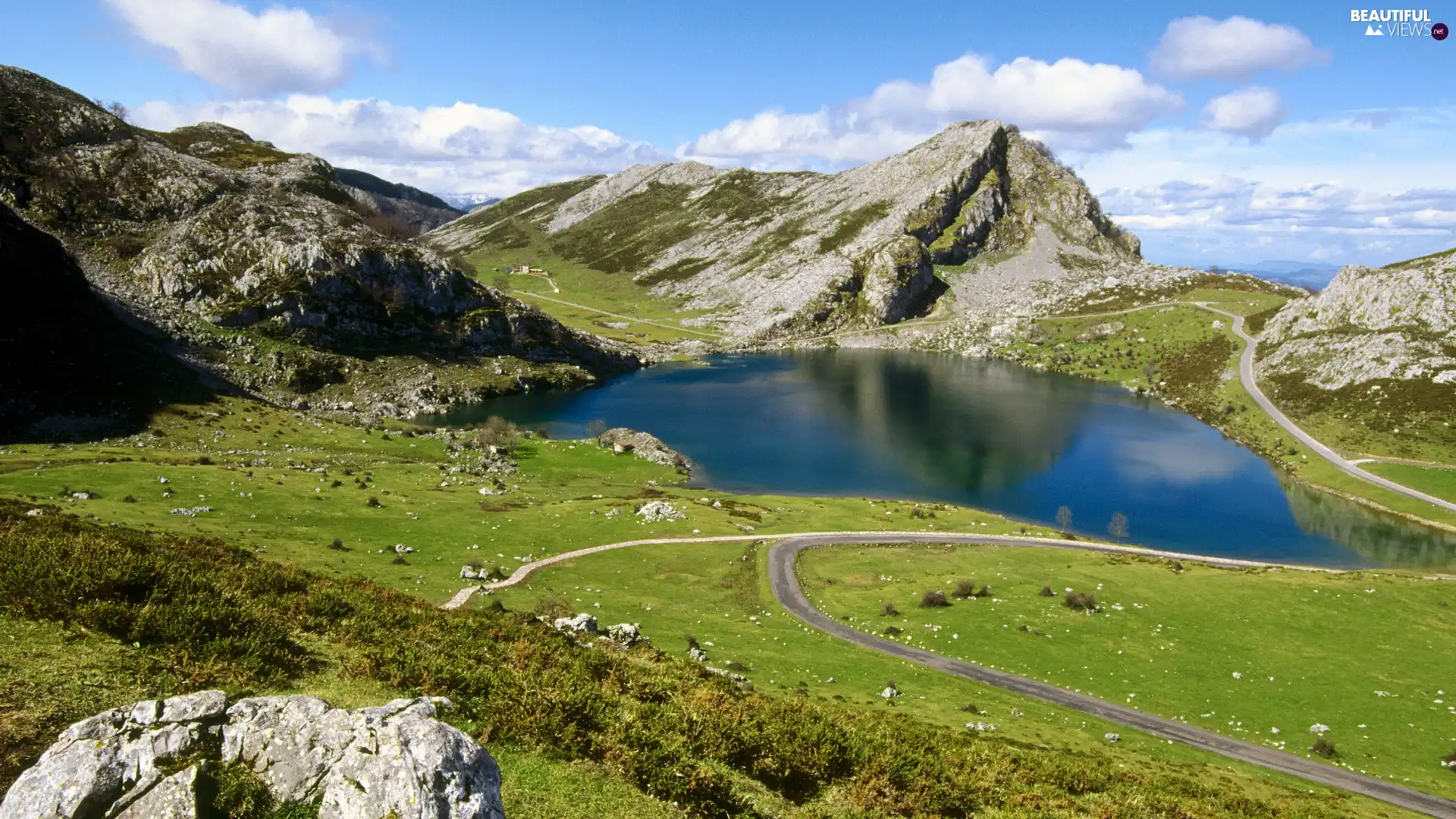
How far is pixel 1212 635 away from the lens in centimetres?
5031

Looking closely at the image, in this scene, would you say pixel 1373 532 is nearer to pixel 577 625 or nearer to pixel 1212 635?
pixel 1212 635

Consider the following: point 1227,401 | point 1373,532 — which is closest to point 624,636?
point 1373,532

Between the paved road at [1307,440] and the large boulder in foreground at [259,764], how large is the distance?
13549 cm

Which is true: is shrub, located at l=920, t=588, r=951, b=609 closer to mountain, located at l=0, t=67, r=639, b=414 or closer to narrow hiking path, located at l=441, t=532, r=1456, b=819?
narrow hiking path, located at l=441, t=532, r=1456, b=819

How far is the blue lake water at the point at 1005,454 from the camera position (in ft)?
303

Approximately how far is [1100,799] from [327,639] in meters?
24.5

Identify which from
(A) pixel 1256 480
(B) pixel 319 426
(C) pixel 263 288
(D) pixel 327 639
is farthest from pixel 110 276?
(A) pixel 1256 480

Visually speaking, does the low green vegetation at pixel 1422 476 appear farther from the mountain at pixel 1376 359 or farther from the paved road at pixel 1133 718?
the paved road at pixel 1133 718

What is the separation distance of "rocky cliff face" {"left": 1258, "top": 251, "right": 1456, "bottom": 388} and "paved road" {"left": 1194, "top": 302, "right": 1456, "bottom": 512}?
3.42m

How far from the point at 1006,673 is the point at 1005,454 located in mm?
82777

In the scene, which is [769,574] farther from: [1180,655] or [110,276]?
[110,276]

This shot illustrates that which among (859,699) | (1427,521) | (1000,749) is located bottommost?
(1427,521)

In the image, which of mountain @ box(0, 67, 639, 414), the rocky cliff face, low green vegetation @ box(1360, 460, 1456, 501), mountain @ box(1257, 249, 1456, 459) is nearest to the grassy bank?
low green vegetation @ box(1360, 460, 1456, 501)

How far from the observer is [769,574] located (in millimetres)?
60375
